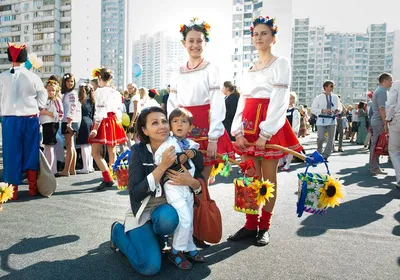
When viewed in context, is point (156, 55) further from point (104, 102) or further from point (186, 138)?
point (186, 138)

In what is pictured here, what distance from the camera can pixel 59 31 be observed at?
4716 centimetres

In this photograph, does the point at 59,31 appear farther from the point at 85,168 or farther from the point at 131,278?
the point at 131,278

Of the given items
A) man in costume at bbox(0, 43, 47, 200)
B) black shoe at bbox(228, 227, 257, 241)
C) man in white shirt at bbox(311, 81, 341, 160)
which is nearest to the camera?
black shoe at bbox(228, 227, 257, 241)

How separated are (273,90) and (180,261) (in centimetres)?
137

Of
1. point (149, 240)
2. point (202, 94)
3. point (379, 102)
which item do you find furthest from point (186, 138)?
point (379, 102)

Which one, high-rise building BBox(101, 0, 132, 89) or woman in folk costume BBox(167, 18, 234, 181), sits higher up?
high-rise building BBox(101, 0, 132, 89)

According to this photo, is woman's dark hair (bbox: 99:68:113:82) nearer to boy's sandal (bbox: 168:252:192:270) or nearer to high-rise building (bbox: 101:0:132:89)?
boy's sandal (bbox: 168:252:192:270)

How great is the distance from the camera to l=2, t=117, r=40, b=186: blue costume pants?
4.31m

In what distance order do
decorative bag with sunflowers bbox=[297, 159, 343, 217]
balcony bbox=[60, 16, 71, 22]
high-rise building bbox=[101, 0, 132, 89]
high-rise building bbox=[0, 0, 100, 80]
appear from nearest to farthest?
decorative bag with sunflowers bbox=[297, 159, 343, 217] → high-rise building bbox=[0, 0, 100, 80] → balcony bbox=[60, 16, 71, 22] → high-rise building bbox=[101, 0, 132, 89]

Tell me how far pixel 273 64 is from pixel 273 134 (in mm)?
530

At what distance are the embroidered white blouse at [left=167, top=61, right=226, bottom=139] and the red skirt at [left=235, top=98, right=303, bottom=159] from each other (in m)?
0.22

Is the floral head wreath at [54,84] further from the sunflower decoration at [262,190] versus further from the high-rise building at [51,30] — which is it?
the high-rise building at [51,30]

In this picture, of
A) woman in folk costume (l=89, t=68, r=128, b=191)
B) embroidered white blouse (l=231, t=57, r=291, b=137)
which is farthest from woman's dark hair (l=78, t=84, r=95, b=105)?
embroidered white blouse (l=231, t=57, r=291, b=137)

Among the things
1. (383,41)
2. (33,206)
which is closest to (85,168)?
(33,206)
